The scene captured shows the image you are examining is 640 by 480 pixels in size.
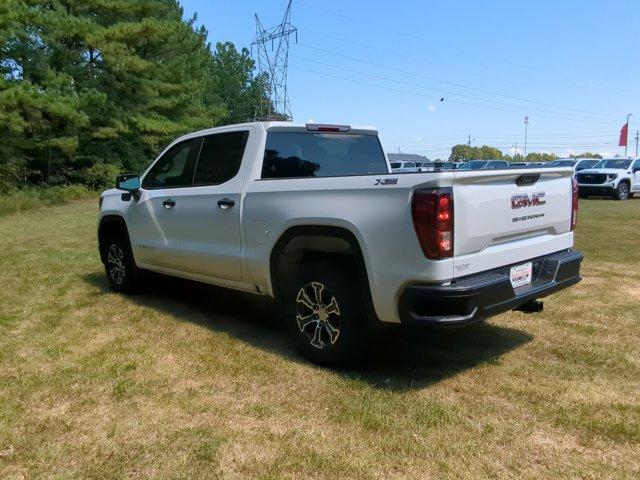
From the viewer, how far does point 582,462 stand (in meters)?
2.93

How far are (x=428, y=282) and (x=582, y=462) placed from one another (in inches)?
49.7

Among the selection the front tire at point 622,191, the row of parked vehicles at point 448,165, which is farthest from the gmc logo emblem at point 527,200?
the front tire at point 622,191

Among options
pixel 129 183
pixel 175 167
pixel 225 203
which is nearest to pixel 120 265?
pixel 129 183

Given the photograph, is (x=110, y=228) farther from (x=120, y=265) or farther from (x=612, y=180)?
(x=612, y=180)

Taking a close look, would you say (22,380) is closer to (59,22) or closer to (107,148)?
(59,22)

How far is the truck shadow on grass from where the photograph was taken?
165 inches

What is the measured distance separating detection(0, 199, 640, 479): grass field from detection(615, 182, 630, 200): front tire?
18.9 m

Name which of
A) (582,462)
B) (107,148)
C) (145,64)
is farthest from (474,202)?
(107,148)

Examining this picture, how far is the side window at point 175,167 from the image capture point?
5617mm

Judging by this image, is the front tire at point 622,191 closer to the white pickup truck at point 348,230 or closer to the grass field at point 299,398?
the grass field at point 299,398

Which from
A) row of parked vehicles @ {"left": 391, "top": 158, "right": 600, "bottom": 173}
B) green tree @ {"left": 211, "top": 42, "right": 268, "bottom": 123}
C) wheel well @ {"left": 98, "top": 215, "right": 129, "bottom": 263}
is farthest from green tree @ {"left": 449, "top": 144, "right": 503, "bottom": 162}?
wheel well @ {"left": 98, "top": 215, "right": 129, "bottom": 263}

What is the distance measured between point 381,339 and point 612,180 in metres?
21.1

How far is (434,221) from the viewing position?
3439 millimetres

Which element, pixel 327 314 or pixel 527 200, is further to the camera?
pixel 327 314
